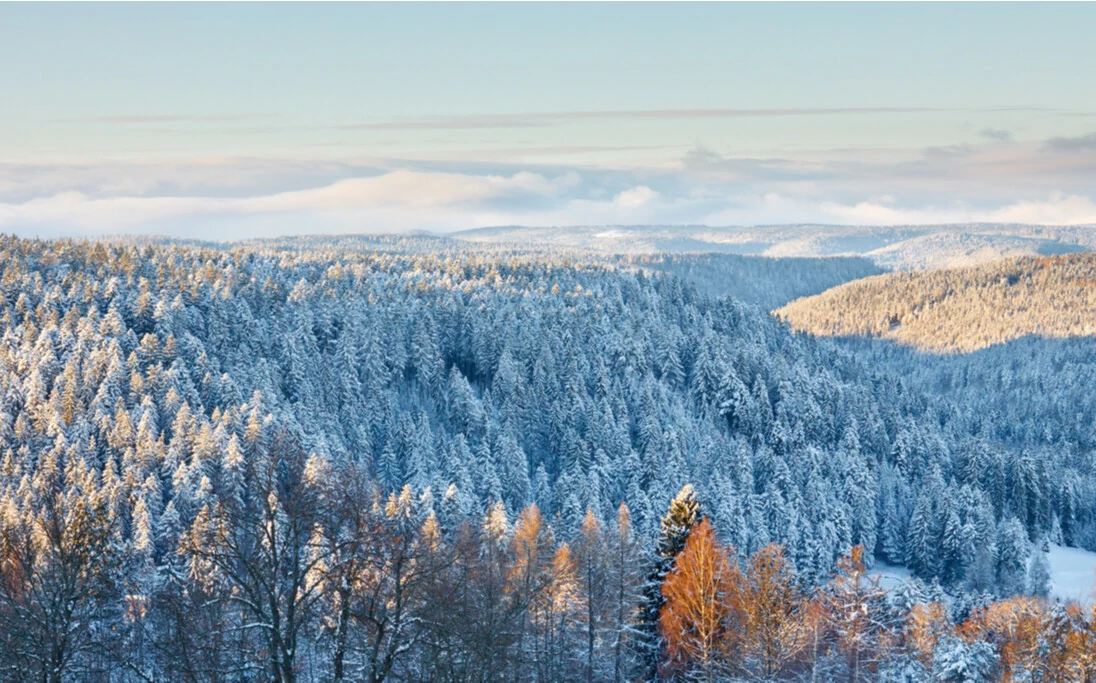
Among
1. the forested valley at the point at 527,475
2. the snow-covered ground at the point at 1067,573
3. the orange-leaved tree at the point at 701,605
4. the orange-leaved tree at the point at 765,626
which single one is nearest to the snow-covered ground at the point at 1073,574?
the snow-covered ground at the point at 1067,573

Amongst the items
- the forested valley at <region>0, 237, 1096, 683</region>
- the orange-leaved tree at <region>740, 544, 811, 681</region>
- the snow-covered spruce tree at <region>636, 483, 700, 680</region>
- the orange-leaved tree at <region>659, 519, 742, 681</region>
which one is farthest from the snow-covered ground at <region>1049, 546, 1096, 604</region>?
the orange-leaved tree at <region>659, 519, 742, 681</region>

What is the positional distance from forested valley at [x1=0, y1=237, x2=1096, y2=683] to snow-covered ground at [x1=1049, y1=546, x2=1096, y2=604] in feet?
9.66

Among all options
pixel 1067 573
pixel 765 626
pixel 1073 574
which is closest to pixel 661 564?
pixel 765 626

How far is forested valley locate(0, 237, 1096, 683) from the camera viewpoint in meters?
30.4

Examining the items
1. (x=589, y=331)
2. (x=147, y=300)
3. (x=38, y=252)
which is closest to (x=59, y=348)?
(x=147, y=300)

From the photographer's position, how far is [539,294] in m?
155

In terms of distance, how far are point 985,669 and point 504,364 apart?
8098 centimetres

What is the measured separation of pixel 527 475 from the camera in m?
98.7

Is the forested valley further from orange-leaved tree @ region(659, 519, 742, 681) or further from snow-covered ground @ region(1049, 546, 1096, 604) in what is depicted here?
snow-covered ground @ region(1049, 546, 1096, 604)

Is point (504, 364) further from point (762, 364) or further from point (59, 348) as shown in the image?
point (59, 348)

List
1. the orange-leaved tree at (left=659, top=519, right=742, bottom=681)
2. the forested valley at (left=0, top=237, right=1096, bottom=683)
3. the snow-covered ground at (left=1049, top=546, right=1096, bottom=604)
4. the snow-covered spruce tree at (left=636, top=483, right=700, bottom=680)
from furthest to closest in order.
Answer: the snow-covered ground at (left=1049, top=546, right=1096, bottom=604)
the snow-covered spruce tree at (left=636, top=483, right=700, bottom=680)
the orange-leaved tree at (left=659, top=519, right=742, bottom=681)
the forested valley at (left=0, top=237, right=1096, bottom=683)

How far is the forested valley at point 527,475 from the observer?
30.4 meters

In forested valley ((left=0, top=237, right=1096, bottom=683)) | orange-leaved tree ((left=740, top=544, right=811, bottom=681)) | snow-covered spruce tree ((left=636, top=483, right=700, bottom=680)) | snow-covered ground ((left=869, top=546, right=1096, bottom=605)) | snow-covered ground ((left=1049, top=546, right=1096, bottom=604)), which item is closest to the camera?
forested valley ((left=0, top=237, right=1096, bottom=683))

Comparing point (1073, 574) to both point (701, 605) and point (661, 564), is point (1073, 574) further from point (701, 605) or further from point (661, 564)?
point (701, 605)
